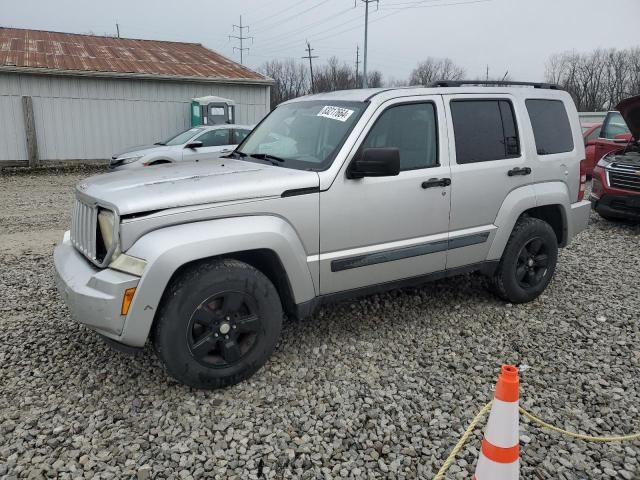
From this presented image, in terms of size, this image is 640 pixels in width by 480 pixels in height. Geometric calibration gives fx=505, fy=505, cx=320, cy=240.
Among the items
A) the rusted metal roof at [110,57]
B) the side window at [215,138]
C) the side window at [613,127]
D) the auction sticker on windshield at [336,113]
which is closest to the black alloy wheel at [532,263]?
the auction sticker on windshield at [336,113]

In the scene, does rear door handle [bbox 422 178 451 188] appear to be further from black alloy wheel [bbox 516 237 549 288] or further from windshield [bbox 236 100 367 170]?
black alloy wheel [bbox 516 237 549 288]

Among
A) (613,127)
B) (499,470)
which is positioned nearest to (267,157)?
(499,470)

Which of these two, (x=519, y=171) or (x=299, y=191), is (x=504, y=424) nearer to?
(x=299, y=191)

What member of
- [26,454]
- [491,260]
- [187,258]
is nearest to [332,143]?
[187,258]

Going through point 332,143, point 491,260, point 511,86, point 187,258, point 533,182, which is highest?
point 511,86

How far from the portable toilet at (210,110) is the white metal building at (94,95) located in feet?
2.22

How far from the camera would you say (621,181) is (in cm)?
813

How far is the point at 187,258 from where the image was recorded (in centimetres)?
298

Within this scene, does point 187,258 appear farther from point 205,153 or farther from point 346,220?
point 205,153

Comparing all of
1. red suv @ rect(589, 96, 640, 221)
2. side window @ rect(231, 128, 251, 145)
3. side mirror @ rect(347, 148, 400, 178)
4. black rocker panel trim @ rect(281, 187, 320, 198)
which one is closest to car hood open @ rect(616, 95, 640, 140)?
red suv @ rect(589, 96, 640, 221)

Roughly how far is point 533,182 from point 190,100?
14489 mm

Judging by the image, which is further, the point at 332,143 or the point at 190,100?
the point at 190,100

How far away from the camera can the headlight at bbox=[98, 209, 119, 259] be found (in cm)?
299

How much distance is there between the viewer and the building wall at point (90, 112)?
48.6ft
